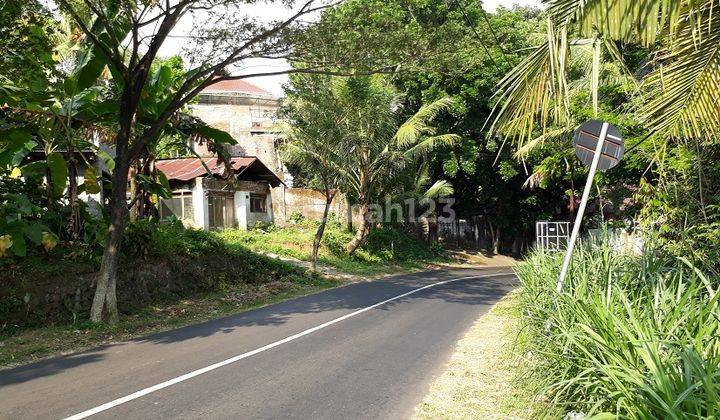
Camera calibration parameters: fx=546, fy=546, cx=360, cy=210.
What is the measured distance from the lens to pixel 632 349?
3.78m

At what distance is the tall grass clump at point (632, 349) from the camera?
314 centimetres

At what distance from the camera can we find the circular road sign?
622cm

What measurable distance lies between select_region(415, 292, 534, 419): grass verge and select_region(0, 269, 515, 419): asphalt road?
216mm

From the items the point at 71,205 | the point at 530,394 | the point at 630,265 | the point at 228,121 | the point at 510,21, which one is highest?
the point at 510,21

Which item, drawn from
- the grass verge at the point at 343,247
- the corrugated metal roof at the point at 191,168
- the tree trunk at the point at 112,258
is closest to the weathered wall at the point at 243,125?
the corrugated metal roof at the point at 191,168

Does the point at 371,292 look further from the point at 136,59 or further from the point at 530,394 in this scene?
the point at 530,394

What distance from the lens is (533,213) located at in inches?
1323

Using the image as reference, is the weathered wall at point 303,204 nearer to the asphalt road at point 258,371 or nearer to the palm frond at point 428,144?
the palm frond at point 428,144

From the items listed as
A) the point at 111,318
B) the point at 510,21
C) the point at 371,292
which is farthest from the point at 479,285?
the point at 510,21

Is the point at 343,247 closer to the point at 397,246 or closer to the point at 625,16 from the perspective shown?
the point at 397,246

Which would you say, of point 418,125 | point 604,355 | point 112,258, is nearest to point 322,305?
point 112,258

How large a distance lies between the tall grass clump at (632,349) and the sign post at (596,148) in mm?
856

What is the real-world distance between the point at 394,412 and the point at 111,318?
7622mm

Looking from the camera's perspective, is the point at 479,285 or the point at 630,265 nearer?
the point at 630,265
